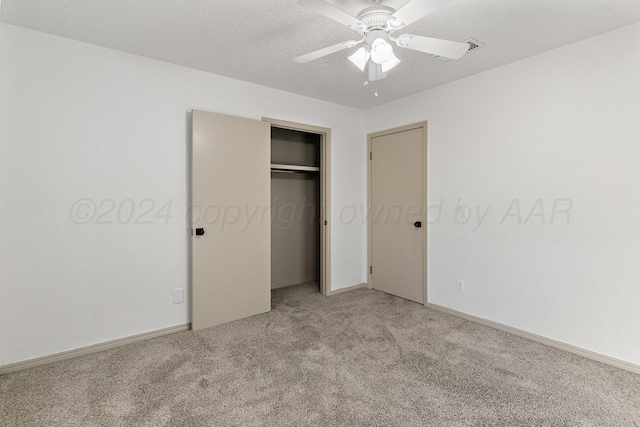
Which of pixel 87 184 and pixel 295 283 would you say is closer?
pixel 87 184

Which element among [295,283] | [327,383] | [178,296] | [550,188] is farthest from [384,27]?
[295,283]

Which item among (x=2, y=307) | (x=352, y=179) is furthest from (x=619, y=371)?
(x=2, y=307)

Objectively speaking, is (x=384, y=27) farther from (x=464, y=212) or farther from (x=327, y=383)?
(x=327, y=383)

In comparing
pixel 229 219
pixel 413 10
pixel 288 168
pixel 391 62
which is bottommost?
pixel 229 219

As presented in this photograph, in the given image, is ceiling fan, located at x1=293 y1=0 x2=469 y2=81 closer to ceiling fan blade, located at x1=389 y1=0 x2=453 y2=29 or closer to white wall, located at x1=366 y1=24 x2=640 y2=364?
ceiling fan blade, located at x1=389 y1=0 x2=453 y2=29

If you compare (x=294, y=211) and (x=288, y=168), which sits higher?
(x=288, y=168)

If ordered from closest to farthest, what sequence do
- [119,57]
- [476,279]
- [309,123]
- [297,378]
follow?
[297,378], [119,57], [476,279], [309,123]

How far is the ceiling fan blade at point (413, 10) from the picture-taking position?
146cm

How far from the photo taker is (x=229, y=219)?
122 inches

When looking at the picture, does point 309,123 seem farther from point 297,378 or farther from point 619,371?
point 619,371

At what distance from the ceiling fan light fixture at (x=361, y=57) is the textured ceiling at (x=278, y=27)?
29 cm

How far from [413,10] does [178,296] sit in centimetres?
291

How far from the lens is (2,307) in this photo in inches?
86.3

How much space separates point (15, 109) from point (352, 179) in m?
3.34
